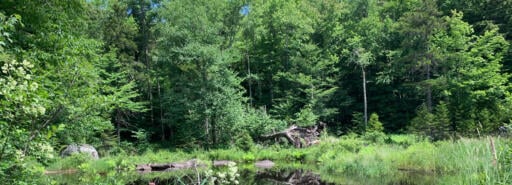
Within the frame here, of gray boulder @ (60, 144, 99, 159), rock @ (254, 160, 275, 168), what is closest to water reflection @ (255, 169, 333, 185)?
rock @ (254, 160, 275, 168)

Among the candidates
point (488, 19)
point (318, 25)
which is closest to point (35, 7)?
point (318, 25)

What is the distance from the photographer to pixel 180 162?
16188 millimetres

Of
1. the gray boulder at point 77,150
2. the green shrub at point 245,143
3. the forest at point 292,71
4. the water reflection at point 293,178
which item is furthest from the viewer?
the forest at point 292,71

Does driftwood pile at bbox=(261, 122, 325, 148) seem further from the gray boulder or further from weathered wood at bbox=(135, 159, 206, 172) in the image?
the gray boulder

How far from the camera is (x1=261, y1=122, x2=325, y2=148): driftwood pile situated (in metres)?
18.4

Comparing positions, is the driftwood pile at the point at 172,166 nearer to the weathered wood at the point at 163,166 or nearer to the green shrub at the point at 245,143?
the weathered wood at the point at 163,166

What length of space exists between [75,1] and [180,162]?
1047cm

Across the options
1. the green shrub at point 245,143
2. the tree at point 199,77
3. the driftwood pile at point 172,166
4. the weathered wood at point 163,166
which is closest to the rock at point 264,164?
the driftwood pile at point 172,166

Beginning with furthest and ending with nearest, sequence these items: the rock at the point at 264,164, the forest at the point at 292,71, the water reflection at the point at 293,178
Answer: the forest at the point at 292,71 < the rock at the point at 264,164 < the water reflection at the point at 293,178

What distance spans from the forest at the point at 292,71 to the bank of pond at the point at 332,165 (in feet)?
1.97

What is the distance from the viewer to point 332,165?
1277 cm

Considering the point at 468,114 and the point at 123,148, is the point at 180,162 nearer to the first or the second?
the point at 123,148

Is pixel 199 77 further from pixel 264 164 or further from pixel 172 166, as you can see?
pixel 264 164

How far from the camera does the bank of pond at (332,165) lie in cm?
448
